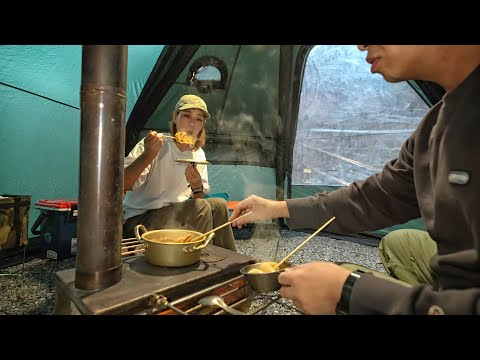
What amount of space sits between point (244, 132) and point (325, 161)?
173 cm

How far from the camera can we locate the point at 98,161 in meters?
1.40

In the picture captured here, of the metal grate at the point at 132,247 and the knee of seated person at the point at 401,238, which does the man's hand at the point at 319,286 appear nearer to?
the knee of seated person at the point at 401,238

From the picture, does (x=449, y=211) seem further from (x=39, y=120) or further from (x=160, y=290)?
(x=39, y=120)

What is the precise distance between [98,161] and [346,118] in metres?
4.68

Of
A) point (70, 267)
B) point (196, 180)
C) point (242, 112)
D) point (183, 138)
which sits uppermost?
point (242, 112)

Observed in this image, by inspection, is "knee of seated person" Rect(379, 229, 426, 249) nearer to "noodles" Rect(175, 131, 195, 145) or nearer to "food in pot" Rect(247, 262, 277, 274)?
"food in pot" Rect(247, 262, 277, 274)

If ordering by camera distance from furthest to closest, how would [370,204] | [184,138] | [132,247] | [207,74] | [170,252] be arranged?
1. [207,74]
2. [184,138]
3. [132,247]
4. [370,204]
5. [170,252]

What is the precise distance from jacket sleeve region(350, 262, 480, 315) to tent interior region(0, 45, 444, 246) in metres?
4.08

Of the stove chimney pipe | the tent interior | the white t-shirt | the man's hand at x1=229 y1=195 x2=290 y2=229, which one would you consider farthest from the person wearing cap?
the tent interior

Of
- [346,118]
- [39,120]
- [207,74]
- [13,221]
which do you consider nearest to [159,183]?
[13,221]

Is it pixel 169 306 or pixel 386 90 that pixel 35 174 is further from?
pixel 386 90

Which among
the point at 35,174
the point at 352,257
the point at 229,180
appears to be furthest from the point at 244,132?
the point at 35,174

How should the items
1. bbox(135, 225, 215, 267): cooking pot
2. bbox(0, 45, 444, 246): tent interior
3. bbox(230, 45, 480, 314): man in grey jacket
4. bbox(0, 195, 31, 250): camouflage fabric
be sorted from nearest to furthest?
bbox(230, 45, 480, 314): man in grey jacket, bbox(135, 225, 215, 267): cooking pot, bbox(0, 195, 31, 250): camouflage fabric, bbox(0, 45, 444, 246): tent interior

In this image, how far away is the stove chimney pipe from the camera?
1388mm
